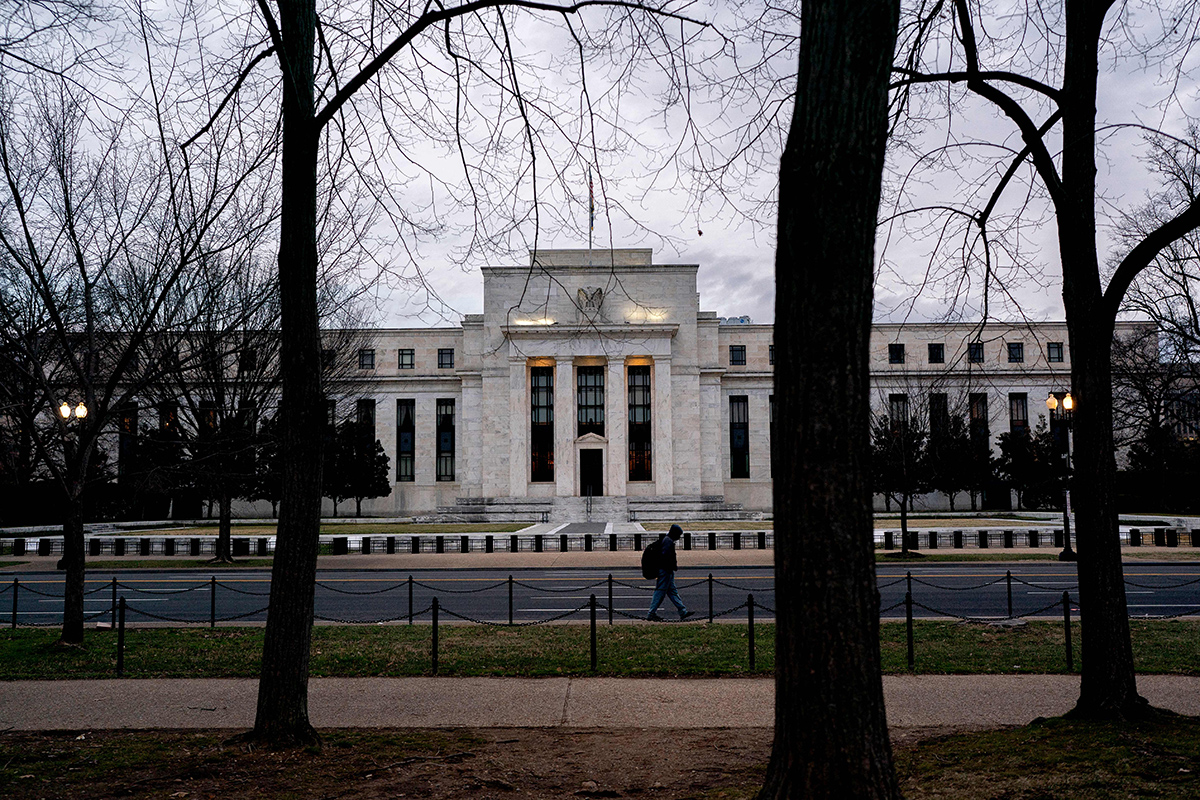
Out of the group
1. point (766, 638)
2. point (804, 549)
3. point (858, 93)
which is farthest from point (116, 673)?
point (858, 93)

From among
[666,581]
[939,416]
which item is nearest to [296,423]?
[666,581]

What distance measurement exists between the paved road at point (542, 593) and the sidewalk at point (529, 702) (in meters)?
3.53

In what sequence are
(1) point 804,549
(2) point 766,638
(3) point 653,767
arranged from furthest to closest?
1. (2) point 766,638
2. (3) point 653,767
3. (1) point 804,549

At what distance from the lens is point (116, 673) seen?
11141mm

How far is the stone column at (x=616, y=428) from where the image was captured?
64.4m

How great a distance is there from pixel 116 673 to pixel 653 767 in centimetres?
790

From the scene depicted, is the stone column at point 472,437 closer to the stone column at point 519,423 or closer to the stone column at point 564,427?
the stone column at point 519,423

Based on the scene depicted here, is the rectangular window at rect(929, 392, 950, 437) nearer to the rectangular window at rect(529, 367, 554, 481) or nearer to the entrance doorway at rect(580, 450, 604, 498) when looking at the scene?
the entrance doorway at rect(580, 450, 604, 498)

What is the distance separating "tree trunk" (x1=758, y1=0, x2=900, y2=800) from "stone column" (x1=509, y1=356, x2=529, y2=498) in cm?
6069

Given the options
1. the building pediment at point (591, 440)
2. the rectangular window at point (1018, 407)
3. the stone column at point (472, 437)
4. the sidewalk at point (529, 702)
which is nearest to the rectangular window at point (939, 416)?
the building pediment at point (591, 440)

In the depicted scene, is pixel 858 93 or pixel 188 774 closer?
pixel 858 93

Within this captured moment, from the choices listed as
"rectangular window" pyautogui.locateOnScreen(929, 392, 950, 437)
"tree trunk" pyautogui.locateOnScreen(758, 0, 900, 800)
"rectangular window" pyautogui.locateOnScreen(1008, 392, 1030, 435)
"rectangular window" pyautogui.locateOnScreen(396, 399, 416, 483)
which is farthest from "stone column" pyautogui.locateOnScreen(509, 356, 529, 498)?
"tree trunk" pyautogui.locateOnScreen(758, 0, 900, 800)

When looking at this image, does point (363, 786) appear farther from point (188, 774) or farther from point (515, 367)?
point (515, 367)

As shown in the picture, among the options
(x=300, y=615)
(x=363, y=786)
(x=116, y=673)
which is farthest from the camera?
(x=116, y=673)
